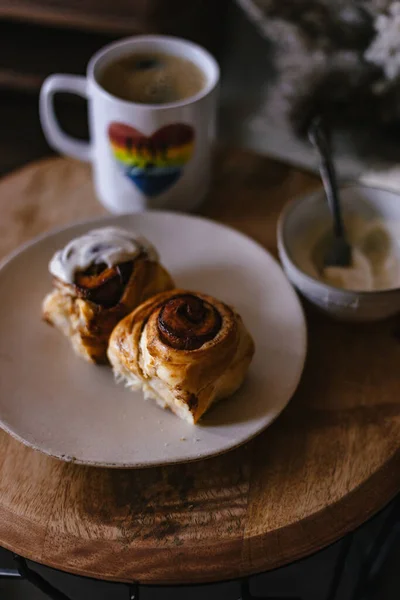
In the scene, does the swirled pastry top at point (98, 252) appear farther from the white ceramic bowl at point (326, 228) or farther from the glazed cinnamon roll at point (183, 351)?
the white ceramic bowl at point (326, 228)

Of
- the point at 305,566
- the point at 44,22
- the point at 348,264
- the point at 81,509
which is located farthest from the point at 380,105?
the point at 81,509

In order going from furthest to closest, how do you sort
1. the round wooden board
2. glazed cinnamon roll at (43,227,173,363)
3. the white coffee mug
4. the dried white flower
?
the dried white flower
the white coffee mug
glazed cinnamon roll at (43,227,173,363)
the round wooden board

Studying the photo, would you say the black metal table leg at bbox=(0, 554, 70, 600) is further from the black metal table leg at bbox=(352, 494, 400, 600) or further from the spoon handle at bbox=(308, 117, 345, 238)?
the spoon handle at bbox=(308, 117, 345, 238)

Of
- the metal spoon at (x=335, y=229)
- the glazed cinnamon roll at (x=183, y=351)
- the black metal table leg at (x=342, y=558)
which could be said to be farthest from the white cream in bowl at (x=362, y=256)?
the black metal table leg at (x=342, y=558)

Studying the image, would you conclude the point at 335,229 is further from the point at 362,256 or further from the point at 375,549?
the point at 375,549

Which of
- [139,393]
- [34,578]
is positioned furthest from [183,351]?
[34,578]

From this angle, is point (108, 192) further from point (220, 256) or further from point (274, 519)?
point (274, 519)

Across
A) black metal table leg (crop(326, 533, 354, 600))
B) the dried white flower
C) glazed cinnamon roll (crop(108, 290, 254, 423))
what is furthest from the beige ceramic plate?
the dried white flower
